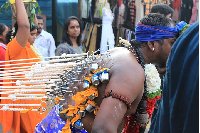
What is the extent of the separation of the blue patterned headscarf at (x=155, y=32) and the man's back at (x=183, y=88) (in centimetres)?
169

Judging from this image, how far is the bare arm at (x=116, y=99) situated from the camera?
2.60 metres

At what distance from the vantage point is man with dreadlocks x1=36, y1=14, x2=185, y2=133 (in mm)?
2652

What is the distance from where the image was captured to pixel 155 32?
3117 mm

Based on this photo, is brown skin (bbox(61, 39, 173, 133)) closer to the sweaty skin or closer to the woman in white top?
the sweaty skin

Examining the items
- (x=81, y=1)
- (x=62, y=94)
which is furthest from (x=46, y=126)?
(x=81, y=1)

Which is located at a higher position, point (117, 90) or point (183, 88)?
point (183, 88)

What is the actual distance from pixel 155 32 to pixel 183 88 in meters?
1.84

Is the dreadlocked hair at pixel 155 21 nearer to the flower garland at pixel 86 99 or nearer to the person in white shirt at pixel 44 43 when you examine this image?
the flower garland at pixel 86 99

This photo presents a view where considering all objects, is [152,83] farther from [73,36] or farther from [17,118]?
[73,36]

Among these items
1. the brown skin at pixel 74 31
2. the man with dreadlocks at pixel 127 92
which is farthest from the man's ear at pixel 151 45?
the brown skin at pixel 74 31

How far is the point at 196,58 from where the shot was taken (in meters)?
1.27

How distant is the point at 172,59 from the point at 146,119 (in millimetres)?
1894

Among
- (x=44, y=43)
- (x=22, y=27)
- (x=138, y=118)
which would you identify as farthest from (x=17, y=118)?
(x=44, y=43)

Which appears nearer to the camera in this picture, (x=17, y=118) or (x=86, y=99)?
(x=86, y=99)
